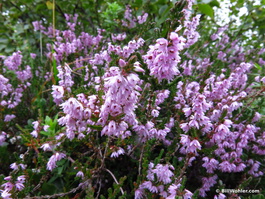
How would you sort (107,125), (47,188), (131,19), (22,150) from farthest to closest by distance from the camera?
(131,19) < (22,150) < (47,188) < (107,125)

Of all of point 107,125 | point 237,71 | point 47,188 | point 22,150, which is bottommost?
point 47,188

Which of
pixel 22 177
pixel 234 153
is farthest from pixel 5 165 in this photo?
pixel 234 153

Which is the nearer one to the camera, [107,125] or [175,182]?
[107,125]

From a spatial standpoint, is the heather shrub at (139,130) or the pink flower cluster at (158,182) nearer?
the heather shrub at (139,130)

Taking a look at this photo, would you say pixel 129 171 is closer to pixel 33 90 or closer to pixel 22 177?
pixel 22 177

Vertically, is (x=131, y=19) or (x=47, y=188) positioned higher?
(x=131, y=19)

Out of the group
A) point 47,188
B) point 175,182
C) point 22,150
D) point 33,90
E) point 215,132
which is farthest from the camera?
point 33,90

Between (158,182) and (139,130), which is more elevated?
(139,130)

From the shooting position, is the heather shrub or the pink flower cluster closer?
the heather shrub
